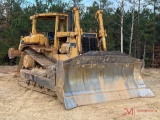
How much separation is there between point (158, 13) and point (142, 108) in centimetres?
2097

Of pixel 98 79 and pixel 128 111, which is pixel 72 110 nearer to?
pixel 128 111

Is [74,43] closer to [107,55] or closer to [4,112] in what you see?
[107,55]

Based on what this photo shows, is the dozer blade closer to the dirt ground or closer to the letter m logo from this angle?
the dirt ground

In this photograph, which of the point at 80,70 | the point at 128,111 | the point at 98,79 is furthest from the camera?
the point at 98,79

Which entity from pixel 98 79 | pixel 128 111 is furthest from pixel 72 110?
pixel 98 79

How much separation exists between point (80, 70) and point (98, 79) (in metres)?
0.53

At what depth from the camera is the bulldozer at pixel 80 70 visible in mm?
6148

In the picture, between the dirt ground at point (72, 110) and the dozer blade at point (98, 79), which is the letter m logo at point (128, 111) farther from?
the dozer blade at point (98, 79)

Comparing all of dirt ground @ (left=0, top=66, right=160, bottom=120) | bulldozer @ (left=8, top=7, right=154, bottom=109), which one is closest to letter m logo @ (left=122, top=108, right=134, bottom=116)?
dirt ground @ (left=0, top=66, right=160, bottom=120)

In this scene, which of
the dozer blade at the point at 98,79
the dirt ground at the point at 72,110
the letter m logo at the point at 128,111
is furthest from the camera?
the dozer blade at the point at 98,79

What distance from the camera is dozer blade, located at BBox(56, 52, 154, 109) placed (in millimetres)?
6055

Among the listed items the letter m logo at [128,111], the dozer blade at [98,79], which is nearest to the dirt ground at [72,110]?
the letter m logo at [128,111]

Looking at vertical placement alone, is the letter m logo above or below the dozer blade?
below

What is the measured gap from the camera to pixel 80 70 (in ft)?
21.3
